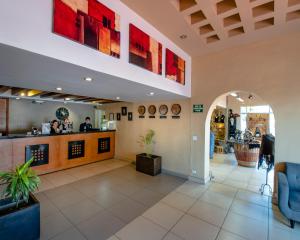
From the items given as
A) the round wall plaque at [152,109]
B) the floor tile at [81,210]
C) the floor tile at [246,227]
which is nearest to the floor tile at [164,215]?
the floor tile at [246,227]

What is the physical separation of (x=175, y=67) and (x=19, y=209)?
374 centimetres

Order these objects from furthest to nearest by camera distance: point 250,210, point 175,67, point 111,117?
point 111,117 → point 175,67 → point 250,210

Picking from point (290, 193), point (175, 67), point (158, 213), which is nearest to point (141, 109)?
point (175, 67)

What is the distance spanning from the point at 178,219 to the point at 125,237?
94 cm

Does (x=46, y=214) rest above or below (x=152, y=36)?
below

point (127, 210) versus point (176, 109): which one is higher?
point (176, 109)

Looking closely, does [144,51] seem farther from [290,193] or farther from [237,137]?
[237,137]

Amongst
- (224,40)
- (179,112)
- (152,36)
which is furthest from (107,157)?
(224,40)

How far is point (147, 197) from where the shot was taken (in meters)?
3.43

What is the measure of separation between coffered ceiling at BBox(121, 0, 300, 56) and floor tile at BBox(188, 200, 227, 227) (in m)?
3.47

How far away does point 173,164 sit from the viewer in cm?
487

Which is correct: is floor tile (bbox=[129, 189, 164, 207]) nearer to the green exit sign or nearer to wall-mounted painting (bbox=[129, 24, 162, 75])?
the green exit sign

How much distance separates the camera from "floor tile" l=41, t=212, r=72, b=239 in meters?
2.32

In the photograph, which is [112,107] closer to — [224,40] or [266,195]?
[224,40]
